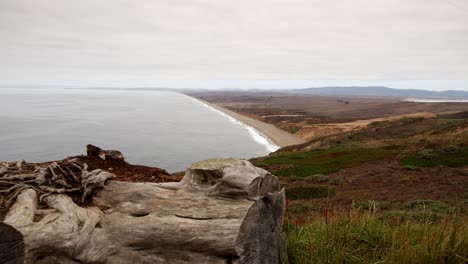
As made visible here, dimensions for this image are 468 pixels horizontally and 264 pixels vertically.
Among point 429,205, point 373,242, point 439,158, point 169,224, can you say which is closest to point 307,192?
point 429,205

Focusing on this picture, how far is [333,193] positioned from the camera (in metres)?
21.5

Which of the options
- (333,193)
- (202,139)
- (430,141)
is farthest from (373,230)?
(202,139)

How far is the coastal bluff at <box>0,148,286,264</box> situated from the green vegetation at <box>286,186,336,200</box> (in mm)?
16604

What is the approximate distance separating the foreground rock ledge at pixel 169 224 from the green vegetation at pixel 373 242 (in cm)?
54

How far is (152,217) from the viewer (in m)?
6.12

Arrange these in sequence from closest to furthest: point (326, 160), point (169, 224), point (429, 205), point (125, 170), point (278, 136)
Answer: point (169, 224), point (125, 170), point (429, 205), point (326, 160), point (278, 136)

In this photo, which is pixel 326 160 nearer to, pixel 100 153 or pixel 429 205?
pixel 429 205

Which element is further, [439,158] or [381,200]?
[439,158]

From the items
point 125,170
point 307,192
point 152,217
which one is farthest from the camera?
point 307,192

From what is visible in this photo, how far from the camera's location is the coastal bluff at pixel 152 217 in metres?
5.45

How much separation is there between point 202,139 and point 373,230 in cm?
7364

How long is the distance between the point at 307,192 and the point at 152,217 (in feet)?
62.9

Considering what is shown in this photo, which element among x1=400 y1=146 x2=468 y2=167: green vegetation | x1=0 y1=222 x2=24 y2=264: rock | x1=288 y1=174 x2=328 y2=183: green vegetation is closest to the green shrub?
x1=288 y1=174 x2=328 y2=183: green vegetation

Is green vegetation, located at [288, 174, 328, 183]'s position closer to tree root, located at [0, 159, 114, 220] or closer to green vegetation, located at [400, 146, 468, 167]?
green vegetation, located at [400, 146, 468, 167]
